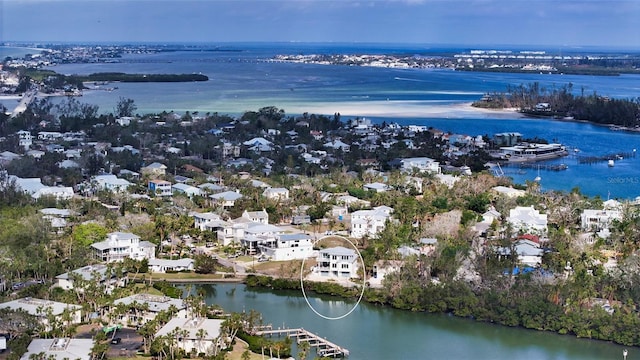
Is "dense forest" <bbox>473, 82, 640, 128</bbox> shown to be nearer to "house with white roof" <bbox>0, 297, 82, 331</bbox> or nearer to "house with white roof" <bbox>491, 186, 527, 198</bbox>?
"house with white roof" <bbox>491, 186, 527, 198</bbox>

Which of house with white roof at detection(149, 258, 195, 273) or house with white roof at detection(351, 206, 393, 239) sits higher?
house with white roof at detection(351, 206, 393, 239)

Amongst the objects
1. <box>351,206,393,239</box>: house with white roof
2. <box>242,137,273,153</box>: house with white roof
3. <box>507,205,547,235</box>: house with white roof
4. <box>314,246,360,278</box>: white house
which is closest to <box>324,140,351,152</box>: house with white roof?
<box>242,137,273,153</box>: house with white roof

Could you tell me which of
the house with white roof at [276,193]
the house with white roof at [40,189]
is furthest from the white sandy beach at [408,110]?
the house with white roof at [40,189]

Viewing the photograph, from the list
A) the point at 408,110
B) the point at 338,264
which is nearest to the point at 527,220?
the point at 338,264

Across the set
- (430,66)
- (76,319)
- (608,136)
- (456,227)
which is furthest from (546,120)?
(430,66)

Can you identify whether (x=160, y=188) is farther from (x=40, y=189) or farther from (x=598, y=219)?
(x=598, y=219)

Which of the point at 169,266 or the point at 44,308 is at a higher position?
the point at 44,308
